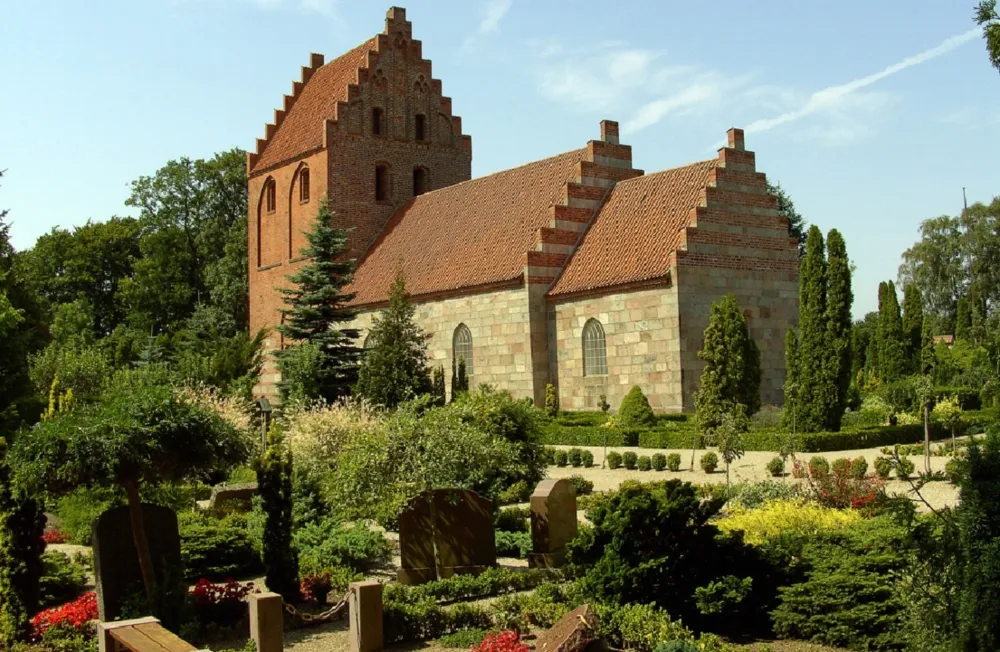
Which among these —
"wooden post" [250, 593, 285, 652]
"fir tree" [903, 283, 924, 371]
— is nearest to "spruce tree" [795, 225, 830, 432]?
"wooden post" [250, 593, 285, 652]

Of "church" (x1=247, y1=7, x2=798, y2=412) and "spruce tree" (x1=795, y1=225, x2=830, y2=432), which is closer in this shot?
"spruce tree" (x1=795, y1=225, x2=830, y2=432)

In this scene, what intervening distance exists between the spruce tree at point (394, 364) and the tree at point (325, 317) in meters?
1.20

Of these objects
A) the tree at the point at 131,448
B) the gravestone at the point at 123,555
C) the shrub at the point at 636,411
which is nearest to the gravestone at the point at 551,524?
the tree at the point at 131,448

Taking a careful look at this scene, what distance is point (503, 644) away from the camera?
8.98 m

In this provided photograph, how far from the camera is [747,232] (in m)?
28.3

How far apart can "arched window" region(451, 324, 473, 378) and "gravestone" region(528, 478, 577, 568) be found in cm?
1797

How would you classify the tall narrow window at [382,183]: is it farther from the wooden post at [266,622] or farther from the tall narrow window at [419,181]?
the wooden post at [266,622]

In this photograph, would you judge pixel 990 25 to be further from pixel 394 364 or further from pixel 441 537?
pixel 394 364

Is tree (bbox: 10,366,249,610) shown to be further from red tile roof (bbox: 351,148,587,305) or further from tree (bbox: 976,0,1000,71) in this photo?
red tile roof (bbox: 351,148,587,305)

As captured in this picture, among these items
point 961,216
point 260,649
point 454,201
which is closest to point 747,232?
point 454,201

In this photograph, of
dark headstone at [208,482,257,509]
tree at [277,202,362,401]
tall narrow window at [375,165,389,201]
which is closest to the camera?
dark headstone at [208,482,257,509]

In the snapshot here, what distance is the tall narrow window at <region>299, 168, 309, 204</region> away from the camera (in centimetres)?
A: 3884

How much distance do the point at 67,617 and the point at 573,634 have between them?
5.99 metres

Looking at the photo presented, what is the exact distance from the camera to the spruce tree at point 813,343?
22656 millimetres
